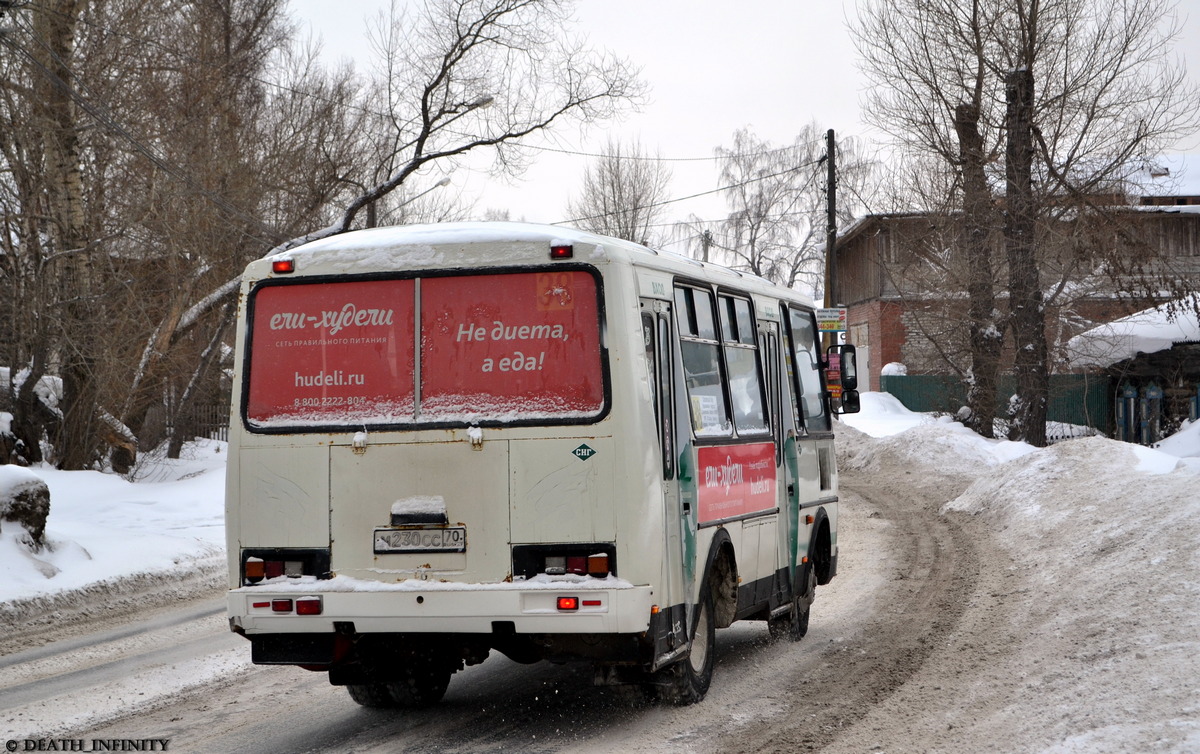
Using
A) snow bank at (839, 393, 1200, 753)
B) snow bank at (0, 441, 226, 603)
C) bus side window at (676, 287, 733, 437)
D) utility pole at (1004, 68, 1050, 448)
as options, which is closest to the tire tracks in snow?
snow bank at (839, 393, 1200, 753)

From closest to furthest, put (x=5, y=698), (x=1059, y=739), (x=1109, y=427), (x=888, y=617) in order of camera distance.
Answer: (x=1059, y=739), (x=5, y=698), (x=888, y=617), (x=1109, y=427)

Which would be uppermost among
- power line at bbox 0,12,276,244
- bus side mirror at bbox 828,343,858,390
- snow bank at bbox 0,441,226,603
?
power line at bbox 0,12,276,244

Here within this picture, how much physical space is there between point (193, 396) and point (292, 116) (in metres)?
9.00

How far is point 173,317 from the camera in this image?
21656mm

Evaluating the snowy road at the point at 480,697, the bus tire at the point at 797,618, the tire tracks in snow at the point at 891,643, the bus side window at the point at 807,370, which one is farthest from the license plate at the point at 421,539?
the bus side window at the point at 807,370

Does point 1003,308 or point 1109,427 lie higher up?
point 1003,308

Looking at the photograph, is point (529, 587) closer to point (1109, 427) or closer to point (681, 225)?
point (1109, 427)

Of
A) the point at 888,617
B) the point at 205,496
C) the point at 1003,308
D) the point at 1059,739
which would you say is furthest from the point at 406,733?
the point at 1003,308

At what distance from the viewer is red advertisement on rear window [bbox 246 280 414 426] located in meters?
6.62

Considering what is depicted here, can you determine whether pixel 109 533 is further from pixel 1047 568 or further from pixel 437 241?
pixel 1047 568

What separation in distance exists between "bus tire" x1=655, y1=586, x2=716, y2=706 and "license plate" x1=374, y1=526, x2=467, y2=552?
5.18 feet

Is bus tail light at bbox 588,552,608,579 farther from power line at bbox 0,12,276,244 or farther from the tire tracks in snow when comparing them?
power line at bbox 0,12,276,244

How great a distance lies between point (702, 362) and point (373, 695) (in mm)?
2796

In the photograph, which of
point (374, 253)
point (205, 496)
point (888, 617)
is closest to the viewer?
point (374, 253)
